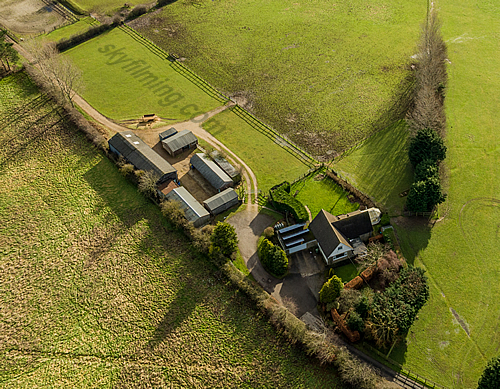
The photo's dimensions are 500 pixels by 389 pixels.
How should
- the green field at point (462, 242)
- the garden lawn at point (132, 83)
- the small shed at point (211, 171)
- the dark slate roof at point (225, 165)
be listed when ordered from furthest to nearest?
the garden lawn at point (132, 83) → the dark slate roof at point (225, 165) → the small shed at point (211, 171) → the green field at point (462, 242)

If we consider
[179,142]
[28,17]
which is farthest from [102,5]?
[179,142]

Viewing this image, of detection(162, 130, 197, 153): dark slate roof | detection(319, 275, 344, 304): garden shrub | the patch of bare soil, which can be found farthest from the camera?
the patch of bare soil

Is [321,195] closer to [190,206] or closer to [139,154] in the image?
[190,206]

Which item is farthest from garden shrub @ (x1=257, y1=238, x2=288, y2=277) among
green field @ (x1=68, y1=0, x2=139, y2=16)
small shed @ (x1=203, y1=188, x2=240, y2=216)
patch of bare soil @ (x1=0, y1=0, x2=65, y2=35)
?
patch of bare soil @ (x1=0, y1=0, x2=65, y2=35)

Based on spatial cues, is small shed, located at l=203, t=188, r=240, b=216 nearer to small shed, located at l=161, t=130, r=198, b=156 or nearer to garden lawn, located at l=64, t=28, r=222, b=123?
small shed, located at l=161, t=130, r=198, b=156

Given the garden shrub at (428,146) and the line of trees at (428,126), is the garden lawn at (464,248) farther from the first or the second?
the garden shrub at (428,146)

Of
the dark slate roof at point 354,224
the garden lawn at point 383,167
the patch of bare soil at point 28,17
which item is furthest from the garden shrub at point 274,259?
the patch of bare soil at point 28,17

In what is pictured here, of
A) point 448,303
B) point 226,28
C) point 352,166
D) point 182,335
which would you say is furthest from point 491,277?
point 226,28
